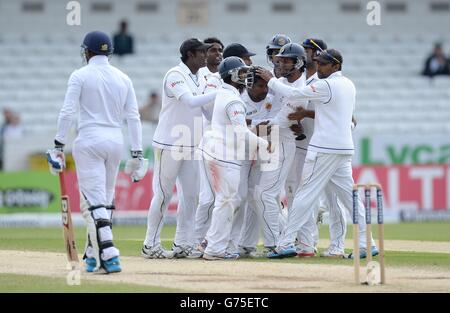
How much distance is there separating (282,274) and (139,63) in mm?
17513

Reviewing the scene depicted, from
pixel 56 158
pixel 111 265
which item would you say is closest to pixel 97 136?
pixel 56 158

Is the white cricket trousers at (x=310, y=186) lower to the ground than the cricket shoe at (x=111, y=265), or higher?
higher

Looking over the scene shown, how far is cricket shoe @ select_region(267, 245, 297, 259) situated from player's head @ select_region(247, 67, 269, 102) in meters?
1.68

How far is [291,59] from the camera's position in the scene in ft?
37.8

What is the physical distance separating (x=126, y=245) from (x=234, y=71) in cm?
357

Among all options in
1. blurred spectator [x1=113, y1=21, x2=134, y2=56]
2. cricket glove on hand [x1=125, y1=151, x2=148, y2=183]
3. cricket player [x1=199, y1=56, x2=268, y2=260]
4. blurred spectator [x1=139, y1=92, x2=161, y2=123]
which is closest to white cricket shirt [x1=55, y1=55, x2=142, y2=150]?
cricket glove on hand [x1=125, y1=151, x2=148, y2=183]

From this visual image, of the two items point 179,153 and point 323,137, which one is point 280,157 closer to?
point 323,137

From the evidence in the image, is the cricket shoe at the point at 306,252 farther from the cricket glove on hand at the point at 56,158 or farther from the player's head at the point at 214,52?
the cricket glove on hand at the point at 56,158

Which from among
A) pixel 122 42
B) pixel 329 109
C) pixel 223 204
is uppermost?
pixel 122 42

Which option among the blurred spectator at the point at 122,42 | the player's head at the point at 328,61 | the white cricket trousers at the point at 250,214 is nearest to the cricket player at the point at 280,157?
the white cricket trousers at the point at 250,214

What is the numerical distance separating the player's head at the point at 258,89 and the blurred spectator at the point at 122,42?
14.6 meters

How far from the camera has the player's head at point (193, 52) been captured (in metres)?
11.6

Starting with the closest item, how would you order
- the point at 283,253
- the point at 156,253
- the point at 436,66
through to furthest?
the point at 283,253
the point at 156,253
the point at 436,66
